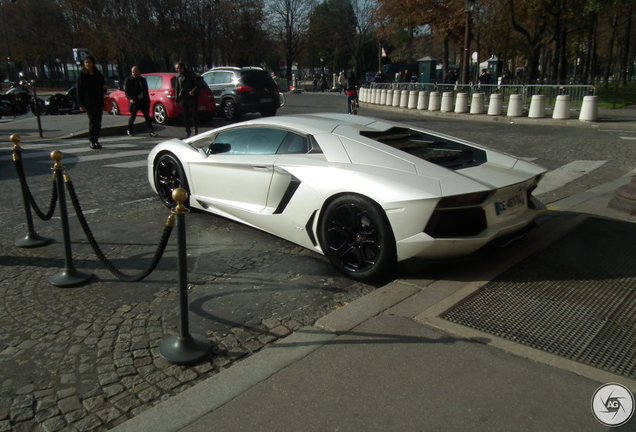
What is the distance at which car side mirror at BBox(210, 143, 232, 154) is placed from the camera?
5.74 meters

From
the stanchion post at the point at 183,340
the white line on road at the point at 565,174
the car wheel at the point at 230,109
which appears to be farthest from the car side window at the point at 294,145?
the car wheel at the point at 230,109

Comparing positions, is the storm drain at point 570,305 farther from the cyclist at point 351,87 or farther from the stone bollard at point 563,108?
the cyclist at point 351,87

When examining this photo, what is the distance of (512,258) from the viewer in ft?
16.0

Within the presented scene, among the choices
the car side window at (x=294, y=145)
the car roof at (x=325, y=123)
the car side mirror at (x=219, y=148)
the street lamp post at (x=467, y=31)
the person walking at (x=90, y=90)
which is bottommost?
the car side mirror at (x=219, y=148)

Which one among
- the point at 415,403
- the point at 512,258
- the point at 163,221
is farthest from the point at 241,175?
the point at 415,403

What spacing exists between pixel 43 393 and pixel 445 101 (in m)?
22.9

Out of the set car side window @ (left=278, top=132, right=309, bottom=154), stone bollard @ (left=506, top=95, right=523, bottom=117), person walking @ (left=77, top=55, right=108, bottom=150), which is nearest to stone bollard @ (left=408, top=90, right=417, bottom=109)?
stone bollard @ (left=506, top=95, right=523, bottom=117)

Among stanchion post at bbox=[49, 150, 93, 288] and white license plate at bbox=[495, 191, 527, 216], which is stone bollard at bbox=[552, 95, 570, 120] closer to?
white license plate at bbox=[495, 191, 527, 216]

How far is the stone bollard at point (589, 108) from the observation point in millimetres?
18109

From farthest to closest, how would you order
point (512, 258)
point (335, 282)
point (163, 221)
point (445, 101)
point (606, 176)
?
point (445, 101) → point (606, 176) → point (163, 221) → point (512, 258) → point (335, 282)

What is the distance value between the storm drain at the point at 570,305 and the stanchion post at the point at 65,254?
2.96 meters

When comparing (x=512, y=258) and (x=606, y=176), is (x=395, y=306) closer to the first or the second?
(x=512, y=258)

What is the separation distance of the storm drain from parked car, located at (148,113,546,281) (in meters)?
0.41

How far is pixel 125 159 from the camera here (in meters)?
10.6
